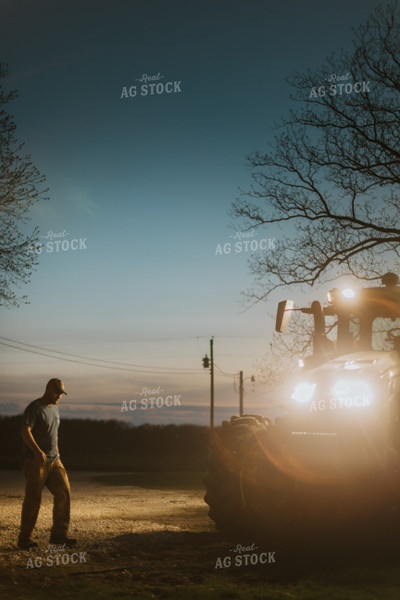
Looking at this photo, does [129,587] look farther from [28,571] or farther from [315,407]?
[315,407]

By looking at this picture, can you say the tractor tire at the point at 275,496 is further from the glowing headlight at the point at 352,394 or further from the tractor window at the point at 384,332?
the tractor window at the point at 384,332

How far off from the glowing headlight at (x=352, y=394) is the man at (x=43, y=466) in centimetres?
362

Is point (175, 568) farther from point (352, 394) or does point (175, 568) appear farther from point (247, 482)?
point (352, 394)

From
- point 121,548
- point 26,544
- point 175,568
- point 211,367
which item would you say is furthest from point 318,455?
point 211,367

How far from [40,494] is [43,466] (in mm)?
383

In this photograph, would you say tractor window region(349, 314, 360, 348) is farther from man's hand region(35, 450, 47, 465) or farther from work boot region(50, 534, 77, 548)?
work boot region(50, 534, 77, 548)

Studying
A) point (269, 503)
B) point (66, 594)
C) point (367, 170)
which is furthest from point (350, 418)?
point (367, 170)

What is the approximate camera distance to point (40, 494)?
891 cm

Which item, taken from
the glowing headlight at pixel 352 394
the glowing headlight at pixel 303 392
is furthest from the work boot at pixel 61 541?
the glowing headlight at pixel 352 394

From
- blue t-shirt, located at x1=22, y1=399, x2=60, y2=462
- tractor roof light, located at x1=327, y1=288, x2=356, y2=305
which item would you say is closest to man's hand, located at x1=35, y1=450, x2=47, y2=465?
blue t-shirt, located at x1=22, y1=399, x2=60, y2=462

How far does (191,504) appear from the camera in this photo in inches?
672

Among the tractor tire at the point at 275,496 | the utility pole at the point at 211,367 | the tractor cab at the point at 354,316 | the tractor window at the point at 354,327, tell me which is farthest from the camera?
the utility pole at the point at 211,367

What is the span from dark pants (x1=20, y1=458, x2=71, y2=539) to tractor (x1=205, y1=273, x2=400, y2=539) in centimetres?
207

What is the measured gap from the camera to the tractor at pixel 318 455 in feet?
25.1
